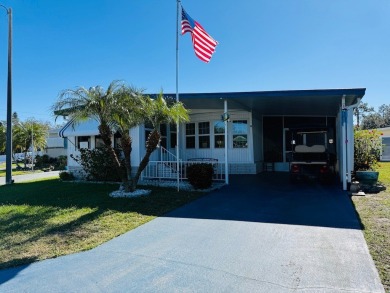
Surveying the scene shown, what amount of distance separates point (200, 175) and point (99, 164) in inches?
192

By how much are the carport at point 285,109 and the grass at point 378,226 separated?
148 centimetres

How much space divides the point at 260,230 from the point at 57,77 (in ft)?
56.4

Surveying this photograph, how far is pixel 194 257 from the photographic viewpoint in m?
4.25

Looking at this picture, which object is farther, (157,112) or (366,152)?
(366,152)

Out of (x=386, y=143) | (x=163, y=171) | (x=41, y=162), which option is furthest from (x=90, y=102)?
(x=386, y=143)

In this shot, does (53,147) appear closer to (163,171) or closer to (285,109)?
(163,171)

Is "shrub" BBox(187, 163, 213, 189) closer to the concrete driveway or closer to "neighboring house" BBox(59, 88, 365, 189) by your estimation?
"neighboring house" BBox(59, 88, 365, 189)

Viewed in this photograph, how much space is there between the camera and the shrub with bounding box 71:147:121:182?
1230cm

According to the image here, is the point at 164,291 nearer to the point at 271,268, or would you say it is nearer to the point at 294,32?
the point at 271,268

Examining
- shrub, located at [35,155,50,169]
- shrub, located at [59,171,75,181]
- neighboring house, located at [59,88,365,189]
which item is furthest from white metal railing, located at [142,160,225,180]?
shrub, located at [35,155,50,169]

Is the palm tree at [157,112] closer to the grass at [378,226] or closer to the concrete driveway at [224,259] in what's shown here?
the concrete driveway at [224,259]

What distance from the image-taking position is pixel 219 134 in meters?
15.3

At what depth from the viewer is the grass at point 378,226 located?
12.5 ft

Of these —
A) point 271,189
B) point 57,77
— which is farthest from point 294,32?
point 57,77
